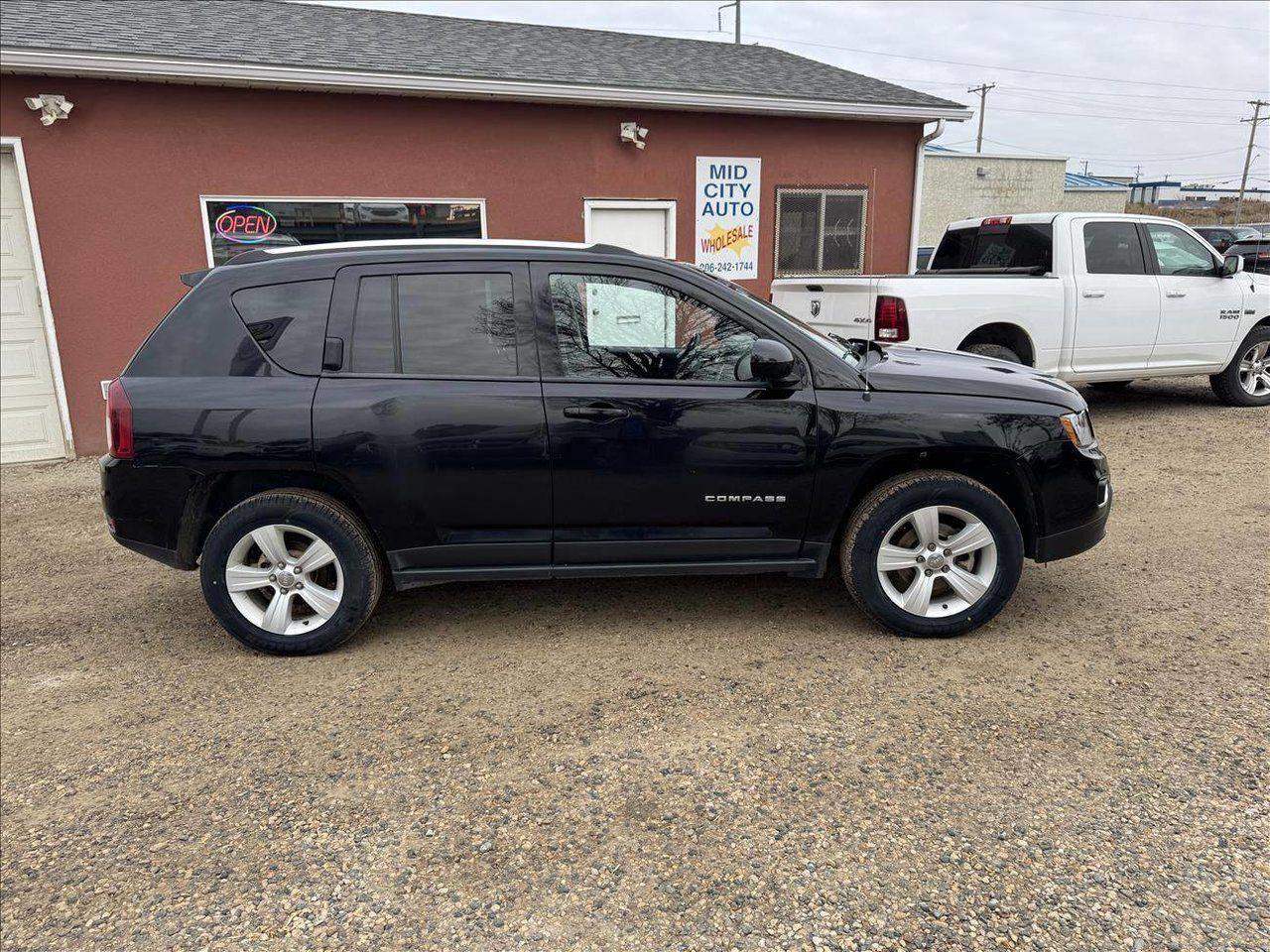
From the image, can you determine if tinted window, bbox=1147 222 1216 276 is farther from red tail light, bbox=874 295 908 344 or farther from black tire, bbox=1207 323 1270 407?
red tail light, bbox=874 295 908 344

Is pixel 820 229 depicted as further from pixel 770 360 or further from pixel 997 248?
pixel 770 360

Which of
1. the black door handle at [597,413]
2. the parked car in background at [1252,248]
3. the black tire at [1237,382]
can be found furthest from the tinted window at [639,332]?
the parked car in background at [1252,248]

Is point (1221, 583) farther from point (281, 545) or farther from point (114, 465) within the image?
point (114, 465)

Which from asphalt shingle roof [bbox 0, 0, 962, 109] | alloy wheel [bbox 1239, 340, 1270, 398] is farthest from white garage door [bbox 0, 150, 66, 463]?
alloy wheel [bbox 1239, 340, 1270, 398]

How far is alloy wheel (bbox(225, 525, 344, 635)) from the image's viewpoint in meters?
3.89

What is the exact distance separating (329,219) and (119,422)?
5779 mm

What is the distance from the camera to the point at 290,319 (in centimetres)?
393

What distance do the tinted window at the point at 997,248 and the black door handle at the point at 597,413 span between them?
5.97 metres

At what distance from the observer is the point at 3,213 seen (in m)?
7.87

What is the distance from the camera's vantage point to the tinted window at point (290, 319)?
3.89m

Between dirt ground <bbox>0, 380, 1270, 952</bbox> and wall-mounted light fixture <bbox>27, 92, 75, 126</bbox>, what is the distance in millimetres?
5154

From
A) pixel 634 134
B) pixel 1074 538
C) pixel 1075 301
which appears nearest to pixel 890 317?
pixel 1075 301

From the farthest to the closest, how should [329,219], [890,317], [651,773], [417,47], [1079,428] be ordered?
[417,47]
[329,219]
[890,317]
[1079,428]
[651,773]

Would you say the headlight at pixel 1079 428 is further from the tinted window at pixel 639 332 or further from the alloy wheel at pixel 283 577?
the alloy wheel at pixel 283 577
